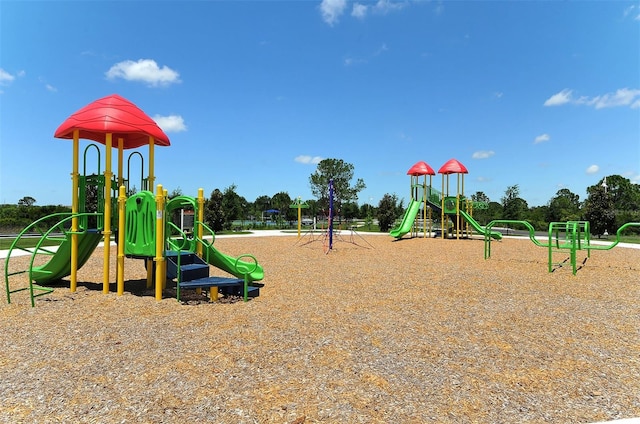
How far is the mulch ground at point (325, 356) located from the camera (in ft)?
9.25

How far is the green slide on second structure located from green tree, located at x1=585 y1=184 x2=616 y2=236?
44.8 ft

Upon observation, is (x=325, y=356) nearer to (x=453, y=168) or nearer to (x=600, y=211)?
(x=453, y=168)

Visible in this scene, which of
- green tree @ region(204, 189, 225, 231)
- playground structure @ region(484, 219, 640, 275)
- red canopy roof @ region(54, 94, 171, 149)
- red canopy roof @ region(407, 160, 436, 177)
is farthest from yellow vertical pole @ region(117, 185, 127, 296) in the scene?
green tree @ region(204, 189, 225, 231)

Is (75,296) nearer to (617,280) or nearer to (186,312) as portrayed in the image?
(186,312)

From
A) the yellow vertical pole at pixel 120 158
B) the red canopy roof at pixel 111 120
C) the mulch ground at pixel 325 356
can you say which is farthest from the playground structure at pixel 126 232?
the mulch ground at pixel 325 356

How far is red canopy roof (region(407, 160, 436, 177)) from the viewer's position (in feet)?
70.0

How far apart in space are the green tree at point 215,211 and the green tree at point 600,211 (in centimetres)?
2603

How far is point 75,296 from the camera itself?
6.21 meters

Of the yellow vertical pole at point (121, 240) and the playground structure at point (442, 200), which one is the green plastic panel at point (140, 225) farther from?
the playground structure at point (442, 200)

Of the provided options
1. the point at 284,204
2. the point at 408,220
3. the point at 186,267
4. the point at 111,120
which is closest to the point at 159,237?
the point at 186,267

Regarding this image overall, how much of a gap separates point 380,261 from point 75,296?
313 inches

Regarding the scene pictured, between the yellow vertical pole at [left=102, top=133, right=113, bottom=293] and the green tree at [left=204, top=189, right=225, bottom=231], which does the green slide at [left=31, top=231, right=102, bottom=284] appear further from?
the green tree at [left=204, top=189, right=225, bottom=231]

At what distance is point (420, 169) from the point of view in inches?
846

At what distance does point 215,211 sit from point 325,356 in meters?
23.6
